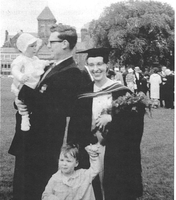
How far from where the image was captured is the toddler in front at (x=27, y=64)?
3772 millimetres

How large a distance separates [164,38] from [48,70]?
152 cm

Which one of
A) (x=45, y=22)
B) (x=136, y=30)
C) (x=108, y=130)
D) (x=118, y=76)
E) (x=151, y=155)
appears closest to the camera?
(x=108, y=130)

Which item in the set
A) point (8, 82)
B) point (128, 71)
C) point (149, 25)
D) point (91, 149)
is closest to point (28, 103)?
point (8, 82)

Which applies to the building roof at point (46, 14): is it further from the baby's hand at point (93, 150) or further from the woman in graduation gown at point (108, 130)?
the baby's hand at point (93, 150)

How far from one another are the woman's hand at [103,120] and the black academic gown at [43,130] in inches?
11.4

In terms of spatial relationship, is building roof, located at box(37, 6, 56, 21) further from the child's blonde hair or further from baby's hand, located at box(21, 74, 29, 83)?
the child's blonde hair

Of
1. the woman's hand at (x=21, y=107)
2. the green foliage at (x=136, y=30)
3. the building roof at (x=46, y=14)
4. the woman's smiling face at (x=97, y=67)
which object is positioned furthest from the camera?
the green foliage at (x=136, y=30)

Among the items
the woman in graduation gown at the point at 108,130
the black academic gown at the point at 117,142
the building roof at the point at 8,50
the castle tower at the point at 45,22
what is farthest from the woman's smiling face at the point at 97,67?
the building roof at the point at 8,50

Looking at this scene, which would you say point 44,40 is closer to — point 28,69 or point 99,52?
point 28,69

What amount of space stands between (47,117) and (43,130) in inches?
5.5

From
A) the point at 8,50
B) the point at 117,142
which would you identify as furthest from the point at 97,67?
the point at 8,50

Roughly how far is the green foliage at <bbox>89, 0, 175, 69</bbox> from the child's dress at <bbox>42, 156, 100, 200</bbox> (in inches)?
46.1

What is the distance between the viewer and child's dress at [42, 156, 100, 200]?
12.8 ft

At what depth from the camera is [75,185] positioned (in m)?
3.92
